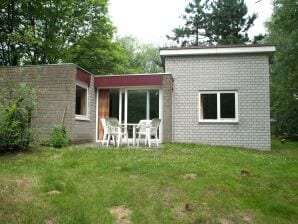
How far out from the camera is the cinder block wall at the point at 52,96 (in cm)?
1245

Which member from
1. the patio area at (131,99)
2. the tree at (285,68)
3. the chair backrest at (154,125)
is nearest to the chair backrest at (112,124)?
the chair backrest at (154,125)

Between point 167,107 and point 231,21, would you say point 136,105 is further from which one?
point 231,21

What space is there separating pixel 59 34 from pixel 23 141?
17640mm

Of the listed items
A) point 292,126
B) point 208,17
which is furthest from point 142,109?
point 208,17

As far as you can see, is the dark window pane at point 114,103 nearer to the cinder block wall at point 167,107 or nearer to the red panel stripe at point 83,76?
the red panel stripe at point 83,76

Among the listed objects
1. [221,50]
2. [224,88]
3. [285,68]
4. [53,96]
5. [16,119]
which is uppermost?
[285,68]

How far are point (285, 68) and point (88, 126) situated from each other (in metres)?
16.3

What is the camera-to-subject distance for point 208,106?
47.5 feet

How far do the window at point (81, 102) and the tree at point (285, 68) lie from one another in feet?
45.2

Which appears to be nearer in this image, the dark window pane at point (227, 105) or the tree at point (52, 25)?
the dark window pane at point (227, 105)

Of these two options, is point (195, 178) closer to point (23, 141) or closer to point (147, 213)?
point (147, 213)

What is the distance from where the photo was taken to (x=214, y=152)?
1057cm

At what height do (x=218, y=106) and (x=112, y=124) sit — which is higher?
(x=218, y=106)

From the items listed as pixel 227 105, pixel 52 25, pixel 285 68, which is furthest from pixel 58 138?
pixel 285 68
